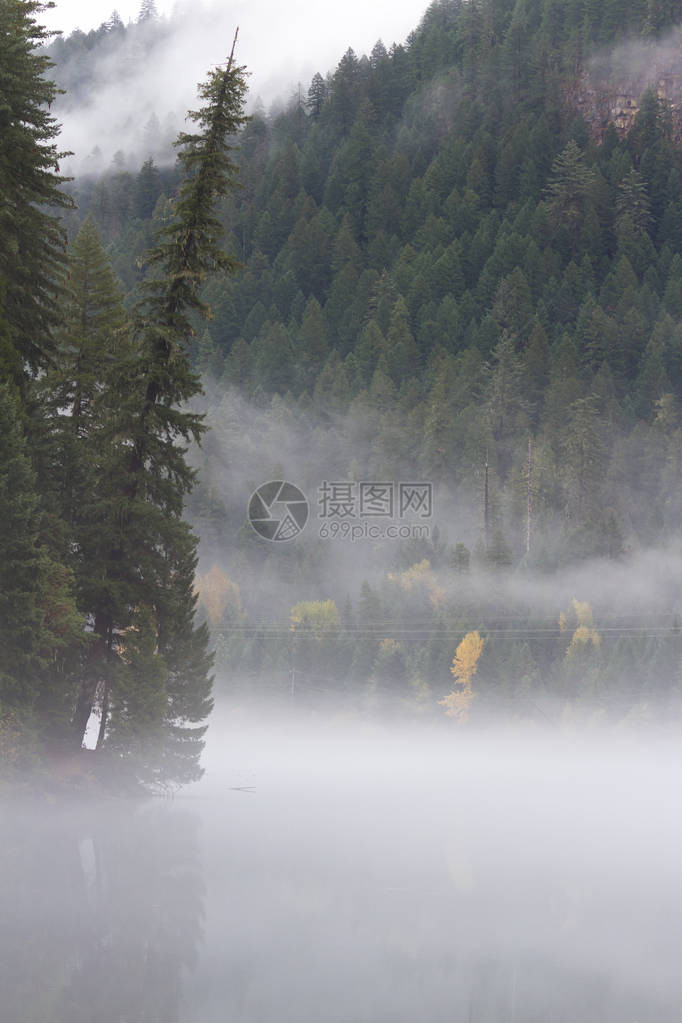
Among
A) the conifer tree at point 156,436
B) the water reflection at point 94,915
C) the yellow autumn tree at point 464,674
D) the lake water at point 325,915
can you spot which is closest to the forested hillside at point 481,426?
the yellow autumn tree at point 464,674

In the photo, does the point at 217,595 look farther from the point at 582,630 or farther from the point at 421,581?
the point at 582,630

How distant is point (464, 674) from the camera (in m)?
121

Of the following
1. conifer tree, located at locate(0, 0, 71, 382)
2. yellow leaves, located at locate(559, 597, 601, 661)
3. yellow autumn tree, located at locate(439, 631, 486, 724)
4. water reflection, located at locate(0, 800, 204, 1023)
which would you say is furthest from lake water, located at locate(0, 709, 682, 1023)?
yellow leaves, located at locate(559, 597, 601, 661)

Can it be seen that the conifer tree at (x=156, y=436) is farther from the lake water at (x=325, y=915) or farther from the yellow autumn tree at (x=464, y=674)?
the yellow autumn tree at (x=464, y=674)

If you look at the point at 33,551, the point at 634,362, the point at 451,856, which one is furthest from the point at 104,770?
the point at 634,362

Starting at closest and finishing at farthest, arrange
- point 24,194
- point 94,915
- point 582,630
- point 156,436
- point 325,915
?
point 94,915 → point 325,915 → point 24,194 → point 156,436 → point 582,630

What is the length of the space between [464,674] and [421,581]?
1356 centimetres

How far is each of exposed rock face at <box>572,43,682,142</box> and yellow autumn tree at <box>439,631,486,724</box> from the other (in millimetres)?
103042

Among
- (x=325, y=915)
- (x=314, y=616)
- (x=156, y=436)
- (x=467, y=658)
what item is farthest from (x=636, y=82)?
(x=325, y=915)

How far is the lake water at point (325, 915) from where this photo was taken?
1961 cm

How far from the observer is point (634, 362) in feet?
542

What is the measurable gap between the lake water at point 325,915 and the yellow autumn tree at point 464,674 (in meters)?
69.5

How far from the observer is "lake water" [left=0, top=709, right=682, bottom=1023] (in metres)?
19.6

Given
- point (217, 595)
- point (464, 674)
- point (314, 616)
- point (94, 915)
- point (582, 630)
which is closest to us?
point (94, 915)
